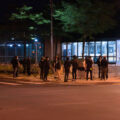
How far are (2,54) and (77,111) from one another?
3695 cm

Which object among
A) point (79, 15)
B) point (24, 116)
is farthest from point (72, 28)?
point (24, 116)

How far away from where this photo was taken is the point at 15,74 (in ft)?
71.3

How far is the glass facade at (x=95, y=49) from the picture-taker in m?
35.8

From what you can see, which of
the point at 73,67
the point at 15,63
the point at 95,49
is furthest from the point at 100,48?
the point at 73,67

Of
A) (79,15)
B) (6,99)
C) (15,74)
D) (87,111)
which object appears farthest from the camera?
(79,15)

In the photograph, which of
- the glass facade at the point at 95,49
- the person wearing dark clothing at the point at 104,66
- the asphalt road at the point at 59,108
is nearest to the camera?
the asphalt road at the point at 59,108

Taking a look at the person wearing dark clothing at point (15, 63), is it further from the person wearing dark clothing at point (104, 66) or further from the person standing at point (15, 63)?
the person wearing dark clothing at point (104, 66)

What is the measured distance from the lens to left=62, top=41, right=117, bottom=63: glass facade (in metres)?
35.8

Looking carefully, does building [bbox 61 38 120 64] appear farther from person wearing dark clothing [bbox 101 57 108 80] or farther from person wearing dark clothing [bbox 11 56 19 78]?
person wearing dark clothing [bbox 11 56 19 78]

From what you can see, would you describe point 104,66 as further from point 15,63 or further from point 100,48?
point 100,48

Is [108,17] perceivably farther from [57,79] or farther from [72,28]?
[57,79]

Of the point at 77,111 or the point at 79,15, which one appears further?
the point at 79,15

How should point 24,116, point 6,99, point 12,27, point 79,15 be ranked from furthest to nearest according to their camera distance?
point 12,27 < point 79,15 < point 6,99 < point 24,116

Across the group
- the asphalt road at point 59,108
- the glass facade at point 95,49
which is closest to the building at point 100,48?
the glass facade at point 95,49
